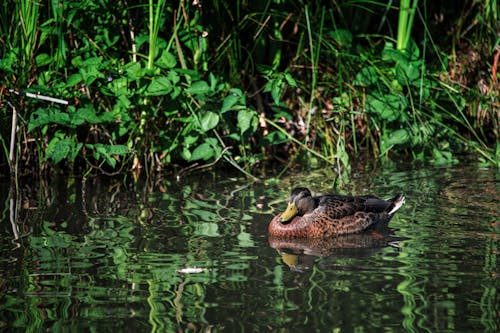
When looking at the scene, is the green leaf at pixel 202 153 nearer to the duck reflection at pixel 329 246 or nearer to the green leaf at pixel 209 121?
the green leaf at pixel 209 121

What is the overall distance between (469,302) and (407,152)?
448 cm

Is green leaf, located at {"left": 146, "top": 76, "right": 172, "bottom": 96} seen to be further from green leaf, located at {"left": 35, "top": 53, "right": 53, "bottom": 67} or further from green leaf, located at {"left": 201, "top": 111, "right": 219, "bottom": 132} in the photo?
green leaf, located at {"left": 35, "top": 53, "right": 53, "bottom": 67}

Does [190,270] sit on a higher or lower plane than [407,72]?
lower

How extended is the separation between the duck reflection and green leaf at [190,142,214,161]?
1937mm

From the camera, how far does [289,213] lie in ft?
22.3

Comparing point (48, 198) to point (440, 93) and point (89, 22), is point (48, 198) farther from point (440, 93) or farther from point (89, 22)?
point (440, 93)

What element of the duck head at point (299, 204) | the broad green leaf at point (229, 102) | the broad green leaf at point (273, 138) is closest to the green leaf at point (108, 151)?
the broad green leaf at point (229, 102)

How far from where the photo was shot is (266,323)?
4809 millimetres

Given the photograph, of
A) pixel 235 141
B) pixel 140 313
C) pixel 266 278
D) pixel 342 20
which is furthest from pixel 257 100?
pixel 140 313

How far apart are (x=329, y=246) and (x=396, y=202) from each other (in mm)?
806

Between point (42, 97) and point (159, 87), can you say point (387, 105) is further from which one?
point (42, 97)

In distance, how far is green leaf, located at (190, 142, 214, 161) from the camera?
841cm

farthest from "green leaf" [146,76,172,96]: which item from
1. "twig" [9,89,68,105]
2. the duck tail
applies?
the duck tail

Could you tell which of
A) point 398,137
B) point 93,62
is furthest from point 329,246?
point 93,62
